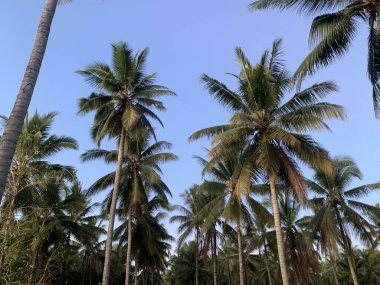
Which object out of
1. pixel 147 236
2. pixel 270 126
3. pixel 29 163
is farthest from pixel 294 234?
pixel 29 163

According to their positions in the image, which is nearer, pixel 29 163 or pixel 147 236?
pixel 29 163

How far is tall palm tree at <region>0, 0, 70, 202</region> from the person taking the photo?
5.78 meters

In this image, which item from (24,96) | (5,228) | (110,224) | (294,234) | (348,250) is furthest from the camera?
(294,234)

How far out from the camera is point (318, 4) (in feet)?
41.4

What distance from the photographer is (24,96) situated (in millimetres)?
6570

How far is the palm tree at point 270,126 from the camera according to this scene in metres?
15.4

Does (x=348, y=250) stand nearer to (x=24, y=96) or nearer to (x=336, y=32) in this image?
(x=336, y=32)

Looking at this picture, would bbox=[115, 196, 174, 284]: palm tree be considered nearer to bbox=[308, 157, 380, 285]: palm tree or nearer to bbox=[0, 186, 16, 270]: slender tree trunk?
bbox=[308, 157, 380, 285]: palm tree

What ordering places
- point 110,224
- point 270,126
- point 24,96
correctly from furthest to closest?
point 110,224, point 270,126, point 24,96

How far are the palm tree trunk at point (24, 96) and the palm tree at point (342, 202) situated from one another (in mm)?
19930

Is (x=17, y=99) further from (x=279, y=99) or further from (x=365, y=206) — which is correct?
(x=365, y=206)

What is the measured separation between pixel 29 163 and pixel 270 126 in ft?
35.8

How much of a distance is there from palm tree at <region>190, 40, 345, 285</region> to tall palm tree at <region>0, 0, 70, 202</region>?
912 centimetres

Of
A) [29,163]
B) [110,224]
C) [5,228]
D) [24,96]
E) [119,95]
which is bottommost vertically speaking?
[5,228]
